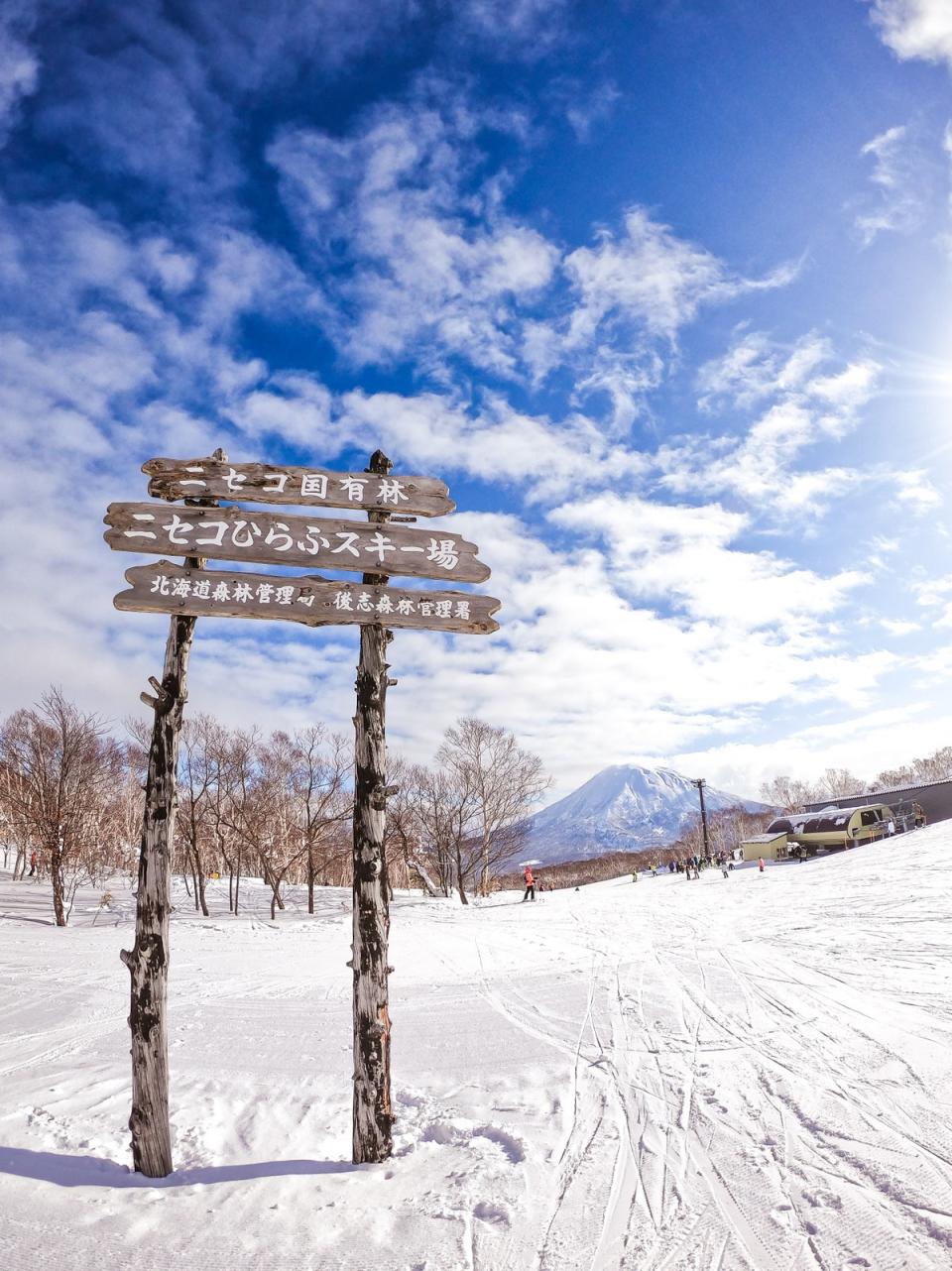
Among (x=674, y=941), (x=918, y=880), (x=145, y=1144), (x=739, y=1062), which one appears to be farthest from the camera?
(x=918, y=880)

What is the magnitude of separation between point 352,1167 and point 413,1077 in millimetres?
1809

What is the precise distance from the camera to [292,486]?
5.49m

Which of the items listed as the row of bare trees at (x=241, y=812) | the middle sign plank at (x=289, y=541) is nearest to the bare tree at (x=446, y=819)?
the row of bare trees at (x=241, y=812)

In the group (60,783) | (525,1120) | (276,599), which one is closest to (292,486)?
(276,599)

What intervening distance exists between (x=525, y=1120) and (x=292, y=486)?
5.75 metres

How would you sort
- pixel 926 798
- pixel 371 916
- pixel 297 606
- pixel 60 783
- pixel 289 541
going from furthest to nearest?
1. pixel 926 798
2. pixel 60 783
3. pixel 289 541
4. pixel 297 606
5. pixel 371 916

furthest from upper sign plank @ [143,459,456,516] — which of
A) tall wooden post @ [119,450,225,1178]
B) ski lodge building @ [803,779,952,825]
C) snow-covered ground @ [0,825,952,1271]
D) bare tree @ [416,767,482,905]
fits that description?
ski lodge building @ [803,779,952,825]

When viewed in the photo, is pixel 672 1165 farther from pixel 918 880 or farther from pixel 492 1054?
pixel 918 880

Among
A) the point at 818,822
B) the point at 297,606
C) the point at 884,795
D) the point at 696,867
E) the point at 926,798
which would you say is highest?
the point at 297,606

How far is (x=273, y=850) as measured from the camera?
3456 cm

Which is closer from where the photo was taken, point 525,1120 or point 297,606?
point 525,1120

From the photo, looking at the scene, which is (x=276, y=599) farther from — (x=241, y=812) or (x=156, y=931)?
(x=241, y=812)

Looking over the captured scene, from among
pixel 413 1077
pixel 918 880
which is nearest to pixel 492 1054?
pixel 413 1077

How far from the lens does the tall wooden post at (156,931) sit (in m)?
4.28
